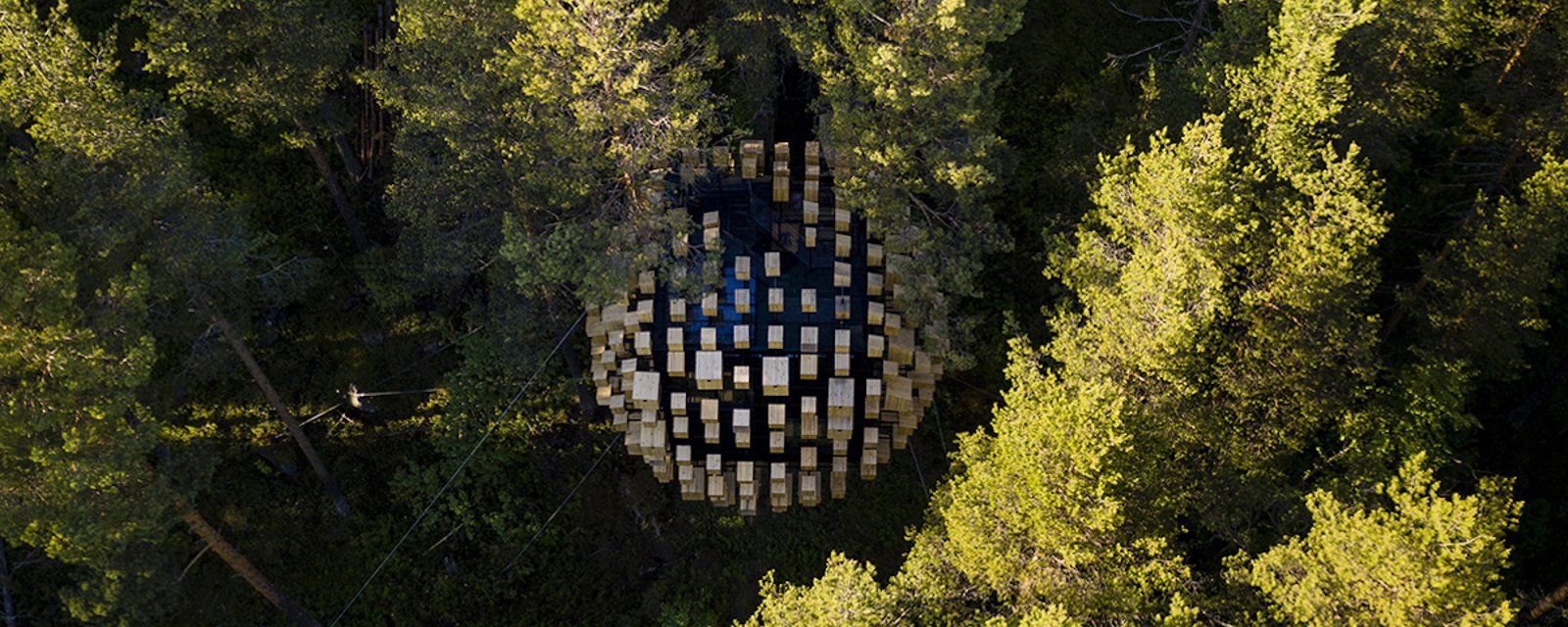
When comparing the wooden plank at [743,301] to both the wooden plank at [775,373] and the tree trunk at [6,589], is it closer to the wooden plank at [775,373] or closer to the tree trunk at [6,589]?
the wooden plank at [775,373]

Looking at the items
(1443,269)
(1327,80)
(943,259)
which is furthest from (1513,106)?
(943,259)

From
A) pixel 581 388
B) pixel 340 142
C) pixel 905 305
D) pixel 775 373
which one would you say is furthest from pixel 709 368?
pixel 340 142

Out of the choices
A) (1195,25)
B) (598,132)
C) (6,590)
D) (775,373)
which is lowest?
(6,590)

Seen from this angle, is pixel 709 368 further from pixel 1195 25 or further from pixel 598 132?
pixel 1195 25

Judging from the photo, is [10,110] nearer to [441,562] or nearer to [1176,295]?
[441,562]

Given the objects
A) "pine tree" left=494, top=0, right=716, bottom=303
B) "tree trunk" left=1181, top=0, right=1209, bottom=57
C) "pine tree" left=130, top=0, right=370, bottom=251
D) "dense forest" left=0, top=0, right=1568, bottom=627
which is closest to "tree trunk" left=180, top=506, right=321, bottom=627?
"dense forest" left=0, top=0, right=1568, bottom=627
